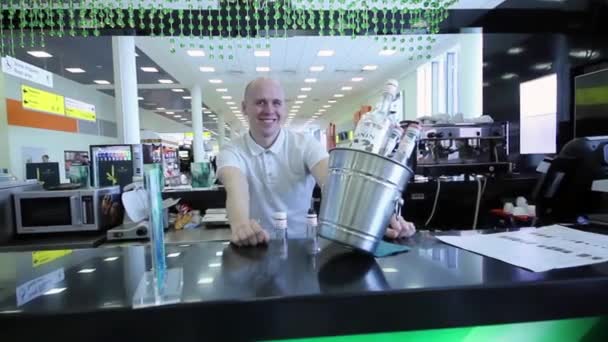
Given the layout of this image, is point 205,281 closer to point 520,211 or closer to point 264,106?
point 264,106

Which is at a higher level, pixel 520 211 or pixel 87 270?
pixel 87 270

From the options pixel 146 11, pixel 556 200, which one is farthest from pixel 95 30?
pixel 556 200

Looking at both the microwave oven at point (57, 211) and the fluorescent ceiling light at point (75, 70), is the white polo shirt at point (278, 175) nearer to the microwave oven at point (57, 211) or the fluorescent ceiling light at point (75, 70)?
the microwave oven at point (57, 211)

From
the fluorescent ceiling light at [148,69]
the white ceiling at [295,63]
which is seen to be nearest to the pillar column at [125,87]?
the white ceiling at [295,63]

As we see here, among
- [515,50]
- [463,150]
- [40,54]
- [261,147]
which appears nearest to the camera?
[261,147]

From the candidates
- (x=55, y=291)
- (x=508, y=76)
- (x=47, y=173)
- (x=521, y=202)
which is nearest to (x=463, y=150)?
(x=521, y=202)

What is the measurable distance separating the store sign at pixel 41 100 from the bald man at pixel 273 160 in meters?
7.24

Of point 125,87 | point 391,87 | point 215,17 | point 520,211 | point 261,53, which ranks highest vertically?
point 261,53

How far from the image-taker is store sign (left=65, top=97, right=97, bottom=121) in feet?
27.3

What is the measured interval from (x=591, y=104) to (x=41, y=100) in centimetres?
874

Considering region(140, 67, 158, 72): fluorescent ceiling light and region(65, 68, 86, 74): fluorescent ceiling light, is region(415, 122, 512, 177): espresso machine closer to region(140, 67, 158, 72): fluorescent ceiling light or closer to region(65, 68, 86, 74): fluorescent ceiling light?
region(140, 67, 158, 72): fluorescent ceiling light

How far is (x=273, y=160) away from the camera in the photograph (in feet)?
5.31

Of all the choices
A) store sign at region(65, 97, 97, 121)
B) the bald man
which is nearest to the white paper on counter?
the bald man

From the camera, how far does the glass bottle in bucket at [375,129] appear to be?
2.31 ft
